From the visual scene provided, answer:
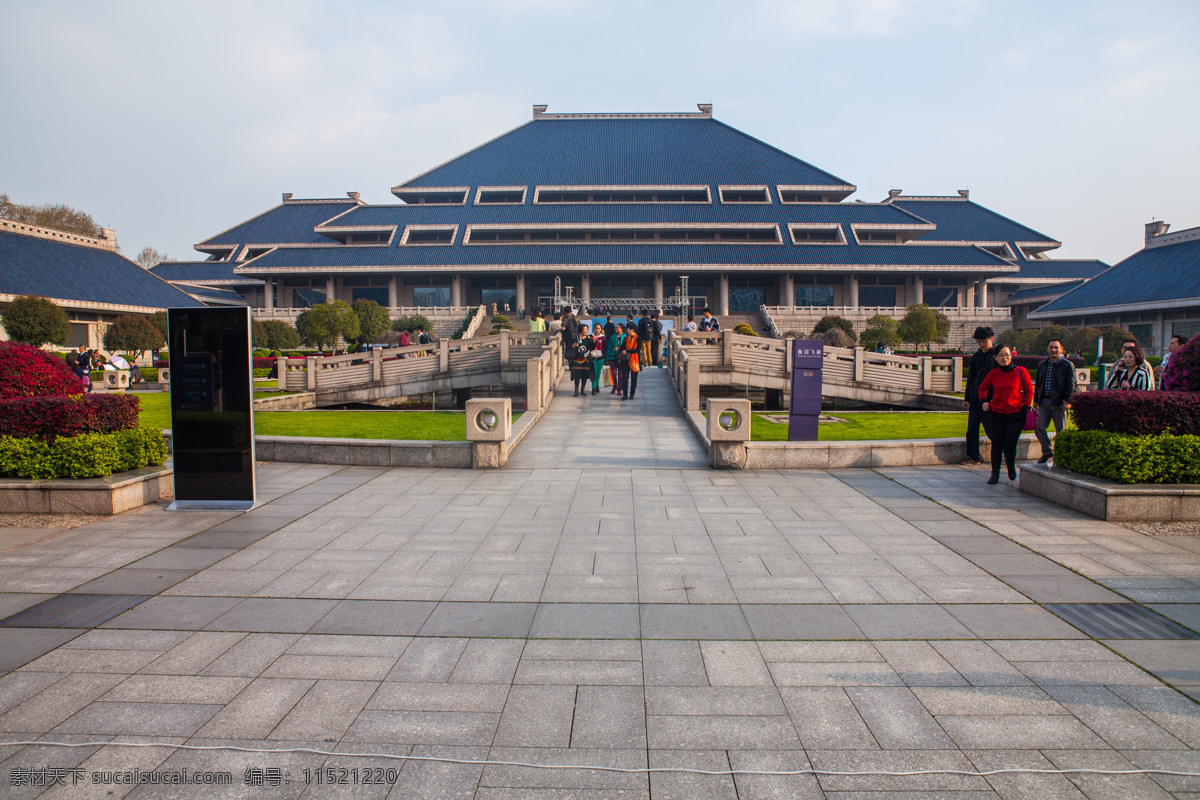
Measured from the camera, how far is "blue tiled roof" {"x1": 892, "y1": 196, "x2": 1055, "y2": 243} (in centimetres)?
5603

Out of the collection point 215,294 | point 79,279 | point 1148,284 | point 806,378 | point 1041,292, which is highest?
point 215,294

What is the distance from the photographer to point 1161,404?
745 cm

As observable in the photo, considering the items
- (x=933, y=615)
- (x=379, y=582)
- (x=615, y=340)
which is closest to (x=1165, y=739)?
(x=933, y=615)

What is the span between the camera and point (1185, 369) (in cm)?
802

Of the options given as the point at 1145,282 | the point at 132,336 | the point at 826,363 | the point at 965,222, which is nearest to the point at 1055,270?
the point at 965,222

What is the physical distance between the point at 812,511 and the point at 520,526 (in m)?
3.20

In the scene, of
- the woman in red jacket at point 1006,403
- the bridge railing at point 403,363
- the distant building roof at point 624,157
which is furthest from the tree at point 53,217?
the woman in red jacket at point 1006,403

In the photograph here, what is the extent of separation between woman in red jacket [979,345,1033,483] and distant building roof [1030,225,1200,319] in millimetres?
33824

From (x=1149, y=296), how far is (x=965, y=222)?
2365 cm

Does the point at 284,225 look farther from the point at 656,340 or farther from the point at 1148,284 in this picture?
the point at 1148,284

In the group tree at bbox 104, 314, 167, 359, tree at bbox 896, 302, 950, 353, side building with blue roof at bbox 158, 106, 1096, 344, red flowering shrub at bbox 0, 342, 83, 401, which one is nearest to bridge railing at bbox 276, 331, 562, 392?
red flowering shrub at bbox 0, 342, 83, 401

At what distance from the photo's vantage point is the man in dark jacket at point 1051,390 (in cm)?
895

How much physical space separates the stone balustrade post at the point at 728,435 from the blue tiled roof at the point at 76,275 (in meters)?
38.1

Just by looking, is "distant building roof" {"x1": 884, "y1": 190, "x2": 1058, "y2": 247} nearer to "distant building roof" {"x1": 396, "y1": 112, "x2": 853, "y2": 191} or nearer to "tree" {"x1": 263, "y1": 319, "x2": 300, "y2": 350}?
"distant building roof" {"x1": 396, "y1": 112, "x2": 853, "y2": 191}
